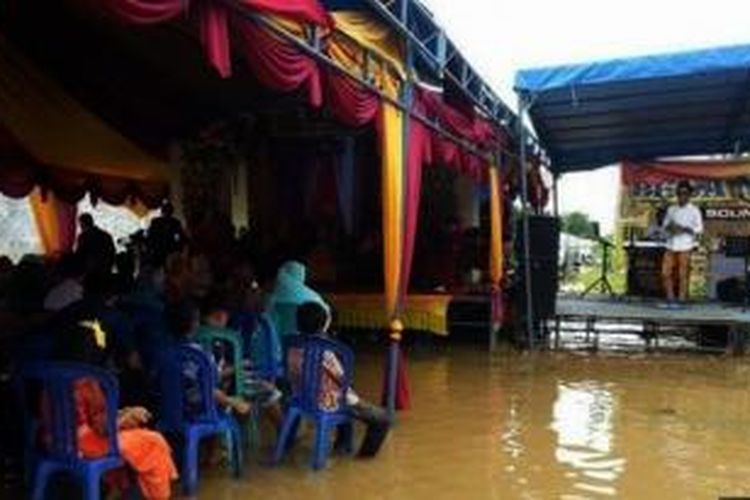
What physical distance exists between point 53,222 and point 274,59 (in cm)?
1001

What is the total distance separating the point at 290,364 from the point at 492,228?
6.71m

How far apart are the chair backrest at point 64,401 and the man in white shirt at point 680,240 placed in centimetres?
1085

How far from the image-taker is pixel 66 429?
504 centimetres

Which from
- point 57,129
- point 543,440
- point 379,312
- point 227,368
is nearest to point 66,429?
point 227,368

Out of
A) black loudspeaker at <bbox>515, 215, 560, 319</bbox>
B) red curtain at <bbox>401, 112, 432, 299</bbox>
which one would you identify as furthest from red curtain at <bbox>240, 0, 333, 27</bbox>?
black loudspeaker at <bbox>515, 215, 560, 319</bbox>

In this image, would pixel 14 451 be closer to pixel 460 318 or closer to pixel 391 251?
pixel 391 251

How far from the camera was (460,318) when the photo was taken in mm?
14008

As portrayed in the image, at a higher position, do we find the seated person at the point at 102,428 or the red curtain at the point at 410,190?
the red curtain at the point at 410,190

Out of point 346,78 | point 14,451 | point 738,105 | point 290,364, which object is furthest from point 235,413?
point 738,105

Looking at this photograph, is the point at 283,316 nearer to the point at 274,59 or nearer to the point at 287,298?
the point at 287,298

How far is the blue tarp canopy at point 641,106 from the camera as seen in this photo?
467 inches

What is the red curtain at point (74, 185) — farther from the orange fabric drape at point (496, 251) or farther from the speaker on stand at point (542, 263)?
the speaker on stand at point (542, 263)

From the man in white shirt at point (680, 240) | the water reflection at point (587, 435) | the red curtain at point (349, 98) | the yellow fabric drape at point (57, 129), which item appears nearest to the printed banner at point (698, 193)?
the man in white shirt at point (680, 240)

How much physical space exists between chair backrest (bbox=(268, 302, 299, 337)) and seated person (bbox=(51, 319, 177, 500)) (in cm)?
233
